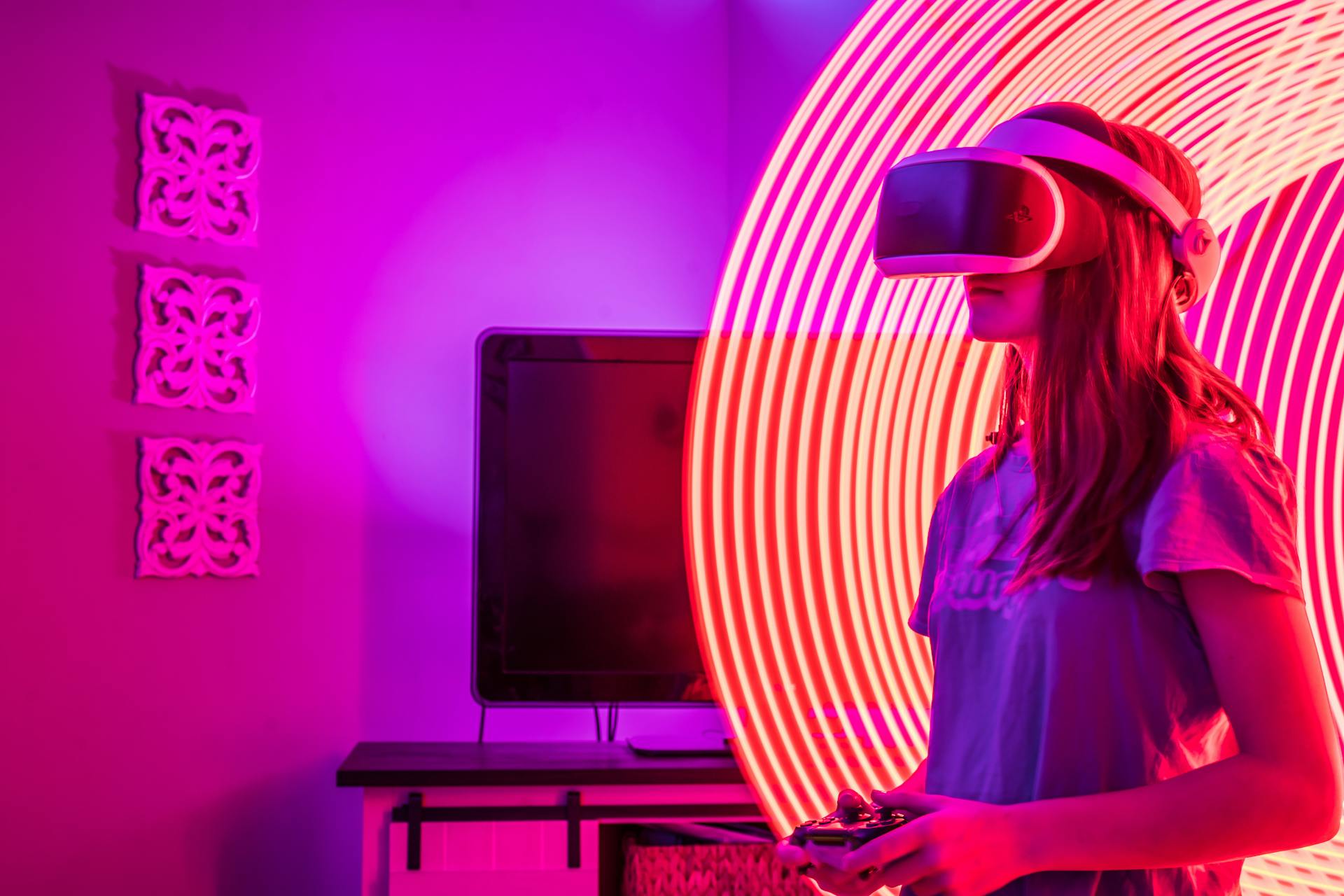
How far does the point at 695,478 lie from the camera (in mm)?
2014

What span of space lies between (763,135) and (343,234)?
1241 mm

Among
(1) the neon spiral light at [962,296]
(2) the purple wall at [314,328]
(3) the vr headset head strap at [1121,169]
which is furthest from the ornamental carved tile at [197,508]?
(3) the vr headset head strap at [1121,169]

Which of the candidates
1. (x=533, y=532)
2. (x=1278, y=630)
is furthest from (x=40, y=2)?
(x=1278, y=630)

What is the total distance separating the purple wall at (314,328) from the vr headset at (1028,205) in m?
1.83

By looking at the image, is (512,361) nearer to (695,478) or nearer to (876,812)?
(695,478)

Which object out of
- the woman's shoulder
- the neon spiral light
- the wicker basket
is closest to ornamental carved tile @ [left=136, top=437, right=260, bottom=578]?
the wicker basket

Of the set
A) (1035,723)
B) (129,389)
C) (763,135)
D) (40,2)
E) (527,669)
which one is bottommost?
(527,669)

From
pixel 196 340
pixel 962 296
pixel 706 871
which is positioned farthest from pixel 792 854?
pixel 196 340

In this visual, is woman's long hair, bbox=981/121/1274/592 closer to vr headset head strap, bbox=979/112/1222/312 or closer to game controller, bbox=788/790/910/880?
vr headset head strap, bbox=979/112/1222/312

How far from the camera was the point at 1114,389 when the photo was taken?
1.06 meters

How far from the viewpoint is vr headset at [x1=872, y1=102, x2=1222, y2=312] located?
109 cm

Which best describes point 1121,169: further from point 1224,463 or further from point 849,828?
point 849,828

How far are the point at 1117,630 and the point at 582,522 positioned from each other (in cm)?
204

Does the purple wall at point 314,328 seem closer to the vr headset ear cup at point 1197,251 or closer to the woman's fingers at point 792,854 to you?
the vr headset ear cup at point 1197,251
